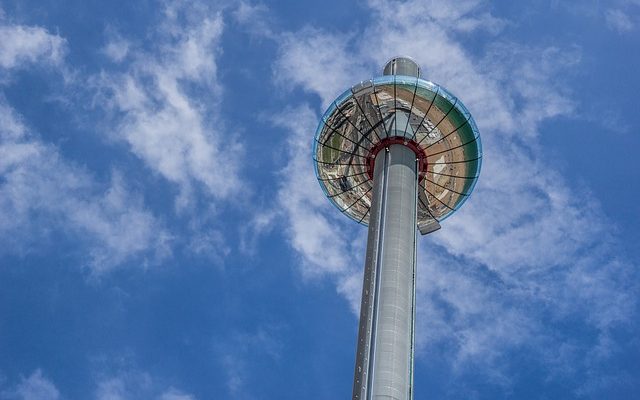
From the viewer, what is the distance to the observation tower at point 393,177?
37463 mm

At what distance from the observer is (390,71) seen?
181 feet

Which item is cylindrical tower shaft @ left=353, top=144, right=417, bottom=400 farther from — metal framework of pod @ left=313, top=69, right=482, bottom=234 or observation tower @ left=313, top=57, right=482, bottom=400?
metal framework of pod @ left=313, top=69, right=482, bottom=234

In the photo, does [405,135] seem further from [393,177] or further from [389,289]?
[389,289]

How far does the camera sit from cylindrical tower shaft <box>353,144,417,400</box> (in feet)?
118

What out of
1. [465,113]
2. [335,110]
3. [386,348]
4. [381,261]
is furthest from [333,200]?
[386,348]

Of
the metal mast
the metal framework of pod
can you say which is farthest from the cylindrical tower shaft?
the metal framework of pod

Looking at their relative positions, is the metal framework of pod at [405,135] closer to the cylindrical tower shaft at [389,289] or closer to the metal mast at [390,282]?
the metal mast at [390,282]

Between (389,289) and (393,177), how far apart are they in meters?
9.65

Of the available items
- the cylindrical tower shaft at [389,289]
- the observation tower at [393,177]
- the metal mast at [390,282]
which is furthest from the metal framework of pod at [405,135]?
the cylindrical tower shaft at [389,289]

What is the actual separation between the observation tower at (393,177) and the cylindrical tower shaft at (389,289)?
0.18 ft

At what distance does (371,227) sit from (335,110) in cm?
1176

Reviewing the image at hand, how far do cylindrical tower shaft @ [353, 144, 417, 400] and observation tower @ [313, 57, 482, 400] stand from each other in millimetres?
56

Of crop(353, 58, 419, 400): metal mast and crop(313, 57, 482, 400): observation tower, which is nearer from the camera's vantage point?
crop(353, 58, 419, 400): metal mast

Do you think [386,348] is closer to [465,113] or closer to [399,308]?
[399,308]
